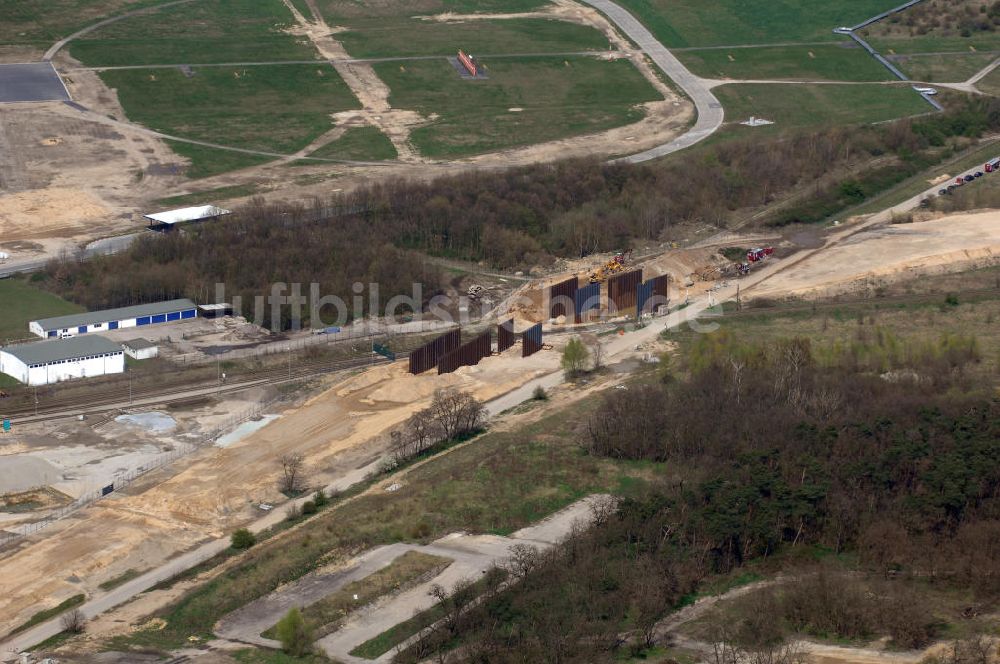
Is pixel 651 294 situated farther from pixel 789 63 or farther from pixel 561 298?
pixel 789 63

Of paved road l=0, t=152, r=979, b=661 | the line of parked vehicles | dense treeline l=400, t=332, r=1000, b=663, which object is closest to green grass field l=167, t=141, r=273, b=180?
paved road l=0, t=152, r=979, b=661

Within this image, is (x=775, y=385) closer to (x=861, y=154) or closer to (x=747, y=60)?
(x=861, y=154)

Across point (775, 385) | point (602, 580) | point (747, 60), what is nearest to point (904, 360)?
point (775, 385)

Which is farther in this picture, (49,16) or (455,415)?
(49,16)

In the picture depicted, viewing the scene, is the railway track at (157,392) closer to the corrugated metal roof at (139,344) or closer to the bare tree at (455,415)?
the corrugated metal roof at (139,344)

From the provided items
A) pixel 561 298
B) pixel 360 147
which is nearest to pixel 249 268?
pixel 561 298

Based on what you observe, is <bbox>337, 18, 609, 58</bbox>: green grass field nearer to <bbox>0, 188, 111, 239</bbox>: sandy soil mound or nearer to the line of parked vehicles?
<bbox>0, 188, 111, 239</bbox>: sandy soil mound
